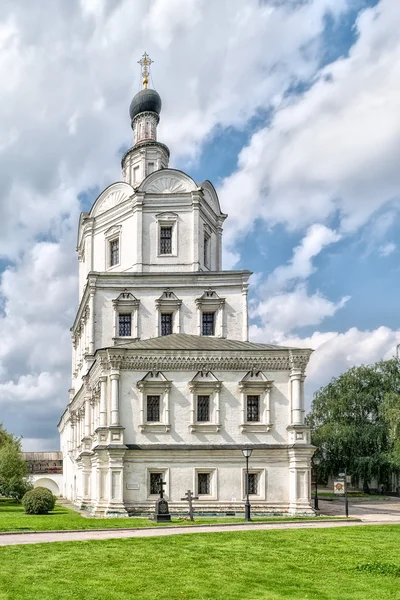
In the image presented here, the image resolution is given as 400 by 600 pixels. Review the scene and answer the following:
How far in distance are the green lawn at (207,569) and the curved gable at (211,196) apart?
949 inches

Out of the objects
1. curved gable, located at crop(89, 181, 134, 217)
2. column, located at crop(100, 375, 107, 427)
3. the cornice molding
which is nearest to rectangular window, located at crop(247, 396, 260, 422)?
the cornice molding

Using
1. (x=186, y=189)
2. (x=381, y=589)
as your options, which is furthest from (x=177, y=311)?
(x=381, y=589)

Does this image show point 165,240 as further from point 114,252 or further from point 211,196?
point 211,196

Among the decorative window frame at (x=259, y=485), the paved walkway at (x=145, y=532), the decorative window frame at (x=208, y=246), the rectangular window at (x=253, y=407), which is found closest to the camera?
the paved walkway at (x=145, y=532)

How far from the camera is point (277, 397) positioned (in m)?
31.0

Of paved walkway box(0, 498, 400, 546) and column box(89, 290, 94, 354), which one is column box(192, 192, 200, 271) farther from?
paved walkway box(0, 498, 400, 546)

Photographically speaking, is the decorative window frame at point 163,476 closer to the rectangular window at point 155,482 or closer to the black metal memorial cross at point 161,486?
the rectangular window at point 155,482

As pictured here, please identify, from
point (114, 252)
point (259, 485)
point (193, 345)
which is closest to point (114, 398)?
point (193, 345)

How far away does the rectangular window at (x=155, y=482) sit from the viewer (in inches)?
1164

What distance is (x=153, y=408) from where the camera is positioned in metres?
30.3

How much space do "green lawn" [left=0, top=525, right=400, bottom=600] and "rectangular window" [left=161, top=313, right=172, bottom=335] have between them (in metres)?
17.7

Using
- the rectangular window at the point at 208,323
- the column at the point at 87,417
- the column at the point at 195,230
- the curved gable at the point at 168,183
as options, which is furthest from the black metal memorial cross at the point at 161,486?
the curved gable at the point at 168,183

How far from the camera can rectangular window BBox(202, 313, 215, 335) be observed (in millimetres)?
37531

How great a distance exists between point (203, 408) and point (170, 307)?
8.11 m
